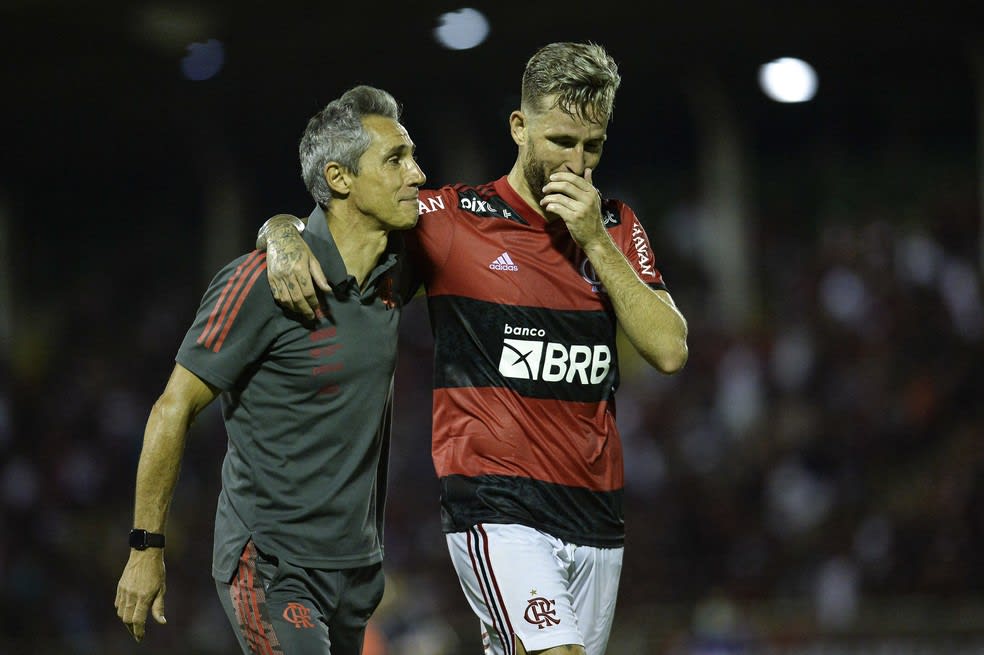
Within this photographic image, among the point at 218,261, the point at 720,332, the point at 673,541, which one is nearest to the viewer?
the point at 673,541

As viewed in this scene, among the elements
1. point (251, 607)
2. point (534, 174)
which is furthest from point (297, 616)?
point (534, 174)

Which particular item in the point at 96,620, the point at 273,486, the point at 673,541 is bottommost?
the point at 96,620

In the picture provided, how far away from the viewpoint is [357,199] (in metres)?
3.91

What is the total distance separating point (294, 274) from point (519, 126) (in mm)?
921

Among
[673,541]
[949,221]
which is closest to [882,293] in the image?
[949,221]

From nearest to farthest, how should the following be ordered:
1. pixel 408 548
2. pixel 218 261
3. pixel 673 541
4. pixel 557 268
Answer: pixel 557 268 → pixel 673 541 → pixel 408 548 → pixel 218 261

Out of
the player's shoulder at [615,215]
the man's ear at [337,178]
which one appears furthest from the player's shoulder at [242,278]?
the player's shoulder at [615,215]

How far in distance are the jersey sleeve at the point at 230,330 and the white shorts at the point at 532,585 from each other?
86cm

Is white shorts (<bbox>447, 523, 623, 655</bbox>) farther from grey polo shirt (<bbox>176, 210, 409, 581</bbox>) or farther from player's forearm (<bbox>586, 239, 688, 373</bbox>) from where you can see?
player's forearm (<bbox>586, 239, 688, 373</bbox>)

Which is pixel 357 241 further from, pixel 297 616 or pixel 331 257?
pixel 297 616

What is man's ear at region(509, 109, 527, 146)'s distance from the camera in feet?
13.6

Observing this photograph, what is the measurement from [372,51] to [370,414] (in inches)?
411

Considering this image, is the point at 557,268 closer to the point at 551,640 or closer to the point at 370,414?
the point at 370,414

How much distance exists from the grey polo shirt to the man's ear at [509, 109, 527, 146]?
723 millimetres
